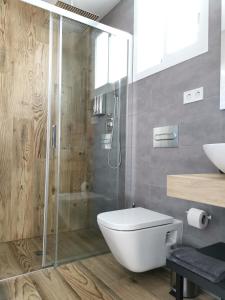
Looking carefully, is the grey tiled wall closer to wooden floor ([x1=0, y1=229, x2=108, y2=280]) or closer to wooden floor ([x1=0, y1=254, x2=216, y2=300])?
wooden floor ([x1=0, y1=254, x2=216, y2=300])

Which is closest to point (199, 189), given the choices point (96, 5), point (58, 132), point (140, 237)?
point (140, 237)

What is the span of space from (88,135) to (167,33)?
113 cm

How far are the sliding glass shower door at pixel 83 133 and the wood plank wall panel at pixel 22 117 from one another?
57cm

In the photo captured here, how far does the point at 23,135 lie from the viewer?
2.54 m

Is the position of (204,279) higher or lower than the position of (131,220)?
lower

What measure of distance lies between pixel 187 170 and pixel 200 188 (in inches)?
26.7

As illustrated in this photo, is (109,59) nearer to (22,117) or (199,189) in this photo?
(22,117)

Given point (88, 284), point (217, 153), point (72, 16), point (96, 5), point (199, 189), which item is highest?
point (96, 5)

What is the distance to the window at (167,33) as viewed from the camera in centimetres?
177

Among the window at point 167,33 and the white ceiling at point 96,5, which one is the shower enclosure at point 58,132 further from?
the white ceiling at point 96,5

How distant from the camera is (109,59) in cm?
244

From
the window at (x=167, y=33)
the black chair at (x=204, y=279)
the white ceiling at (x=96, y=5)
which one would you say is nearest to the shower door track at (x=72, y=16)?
Result: the window at (x=167, y=33)

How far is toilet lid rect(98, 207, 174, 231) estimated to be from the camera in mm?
1569

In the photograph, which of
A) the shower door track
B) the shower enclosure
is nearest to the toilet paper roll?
the shower enclosure
